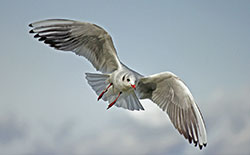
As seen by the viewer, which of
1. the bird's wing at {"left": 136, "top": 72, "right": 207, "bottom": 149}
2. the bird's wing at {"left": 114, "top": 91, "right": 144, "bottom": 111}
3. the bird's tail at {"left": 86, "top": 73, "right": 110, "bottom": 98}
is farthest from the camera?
the bird's wing at {"left": 114, "top": 91, "right": 144, "bottom": 111}

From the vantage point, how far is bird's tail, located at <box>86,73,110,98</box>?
509 cm

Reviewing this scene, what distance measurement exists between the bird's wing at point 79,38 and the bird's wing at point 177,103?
1.99 ft

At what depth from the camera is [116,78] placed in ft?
15.4

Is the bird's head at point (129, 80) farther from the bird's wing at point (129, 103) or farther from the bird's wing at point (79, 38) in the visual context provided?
the bird's wing at point (129, 103)

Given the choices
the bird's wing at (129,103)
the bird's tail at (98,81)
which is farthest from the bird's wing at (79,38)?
the bird's wing at (129,103)

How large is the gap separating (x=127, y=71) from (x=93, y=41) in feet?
2.18

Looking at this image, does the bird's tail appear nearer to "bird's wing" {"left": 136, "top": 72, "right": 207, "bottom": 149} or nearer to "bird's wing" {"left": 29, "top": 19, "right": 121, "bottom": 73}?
"bird's wing" {"left": 29, "top": 19, "right": 121, "bottom": 73}

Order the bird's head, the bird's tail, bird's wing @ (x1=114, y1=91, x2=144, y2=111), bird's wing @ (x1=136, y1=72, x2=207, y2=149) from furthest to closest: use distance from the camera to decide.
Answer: bird's wing @ (x1=114, y1=91, x2=144, y2=111) < the bird's tail < bird's wing @ (x1=136, y1=72, x2=207, y2=149) < the bird's head

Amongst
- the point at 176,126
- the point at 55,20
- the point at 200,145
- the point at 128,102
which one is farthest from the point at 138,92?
the point at 55,20

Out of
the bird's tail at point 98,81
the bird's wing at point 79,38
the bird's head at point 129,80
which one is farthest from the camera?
the bird's tail at point 98,81

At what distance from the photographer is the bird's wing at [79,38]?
4676 millimetres

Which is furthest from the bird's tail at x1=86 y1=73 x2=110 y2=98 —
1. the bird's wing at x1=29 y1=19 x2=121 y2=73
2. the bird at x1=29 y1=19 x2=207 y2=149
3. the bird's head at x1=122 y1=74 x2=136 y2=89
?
the bird's head at x1=122 y1=74 x2=136 y2=89

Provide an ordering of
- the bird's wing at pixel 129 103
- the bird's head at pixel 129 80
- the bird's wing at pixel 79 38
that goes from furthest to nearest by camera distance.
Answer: the bird's wing at pixel 129 103 < the bird's wing at pixel 79 38 < the bird's head at pixel 129 80

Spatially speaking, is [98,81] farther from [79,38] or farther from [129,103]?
[79,38]
